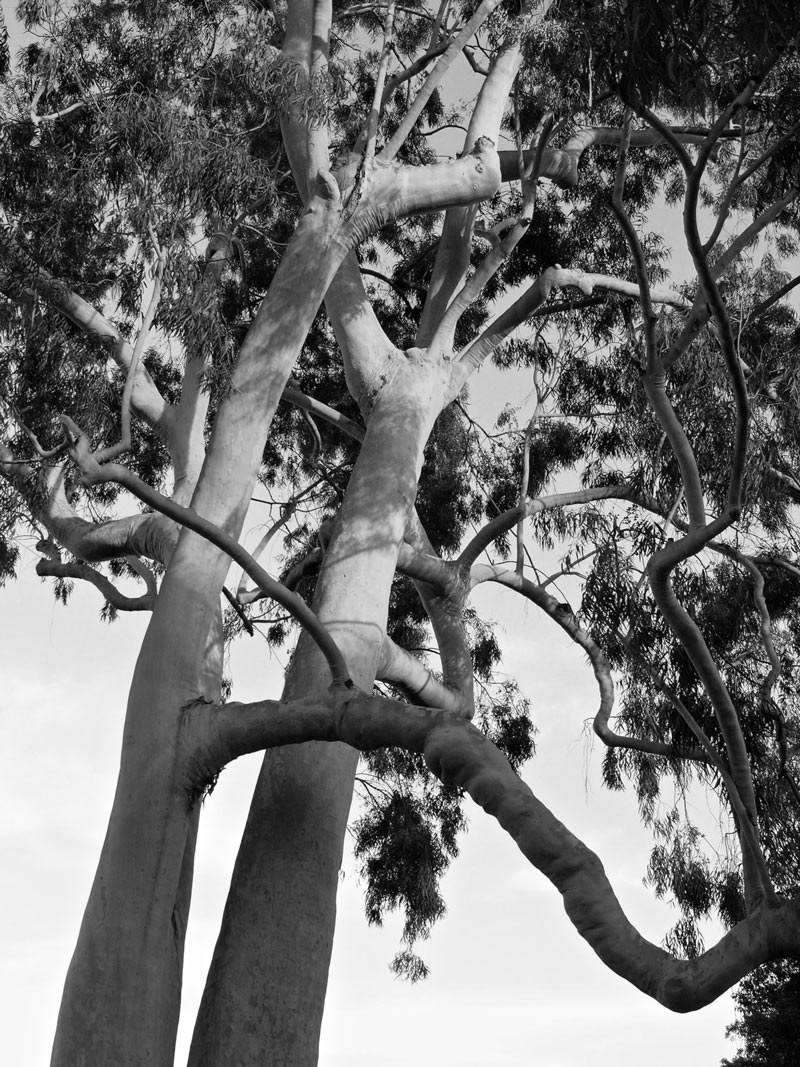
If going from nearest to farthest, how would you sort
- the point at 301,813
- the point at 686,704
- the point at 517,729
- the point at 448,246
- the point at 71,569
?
the point at 301,813 < the point at 686,704 < the point at 71,569 < the point at 448,246 < the point at 517,729

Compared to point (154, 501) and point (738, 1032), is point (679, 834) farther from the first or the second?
point (154, 501)

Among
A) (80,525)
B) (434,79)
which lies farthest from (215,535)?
(434,79)

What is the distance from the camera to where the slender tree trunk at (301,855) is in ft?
Result: 11.7

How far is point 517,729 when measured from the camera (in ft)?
26.5

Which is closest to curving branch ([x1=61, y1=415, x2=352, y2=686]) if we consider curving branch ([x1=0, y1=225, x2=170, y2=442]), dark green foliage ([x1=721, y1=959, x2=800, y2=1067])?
curving branch ([x1=0, y1=225, x2=170, y2=442])

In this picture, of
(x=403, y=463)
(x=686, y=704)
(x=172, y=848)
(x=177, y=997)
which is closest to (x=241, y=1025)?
(x=177, y=997)

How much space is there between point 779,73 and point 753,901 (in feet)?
12.0

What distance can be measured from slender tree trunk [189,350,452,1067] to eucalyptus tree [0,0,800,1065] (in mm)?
12

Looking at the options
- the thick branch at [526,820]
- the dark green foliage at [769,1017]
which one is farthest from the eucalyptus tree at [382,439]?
the dark green foliage at [769,1017]

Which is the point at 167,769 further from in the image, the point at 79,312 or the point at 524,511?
the point at 79,312

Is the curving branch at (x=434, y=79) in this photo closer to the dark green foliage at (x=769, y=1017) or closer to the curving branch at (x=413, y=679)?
the curving branch at (x=413, y=679)

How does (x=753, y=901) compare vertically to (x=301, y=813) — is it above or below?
below

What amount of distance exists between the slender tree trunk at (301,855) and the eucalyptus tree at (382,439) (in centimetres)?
1

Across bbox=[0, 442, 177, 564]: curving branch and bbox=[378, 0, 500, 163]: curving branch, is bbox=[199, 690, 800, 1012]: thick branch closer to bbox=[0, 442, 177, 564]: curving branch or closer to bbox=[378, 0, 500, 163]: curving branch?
bbox=[0, 442, 177, 564]: curving branch
